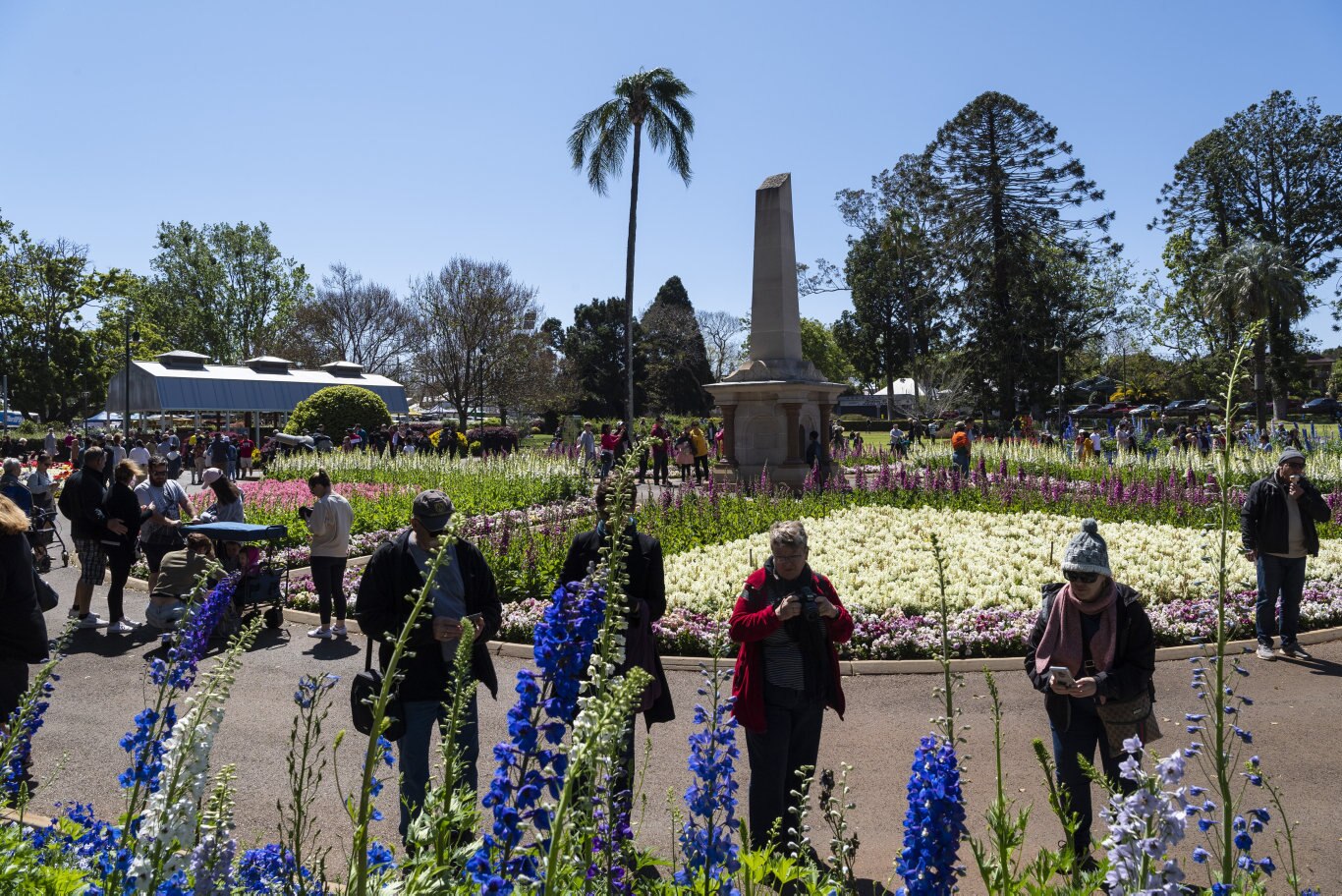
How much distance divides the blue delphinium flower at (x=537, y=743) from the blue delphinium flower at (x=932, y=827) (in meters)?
0.74

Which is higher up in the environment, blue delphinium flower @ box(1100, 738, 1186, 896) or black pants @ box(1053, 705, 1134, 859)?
blue delphinium flower @ box(1100, 738, 1186, 896)

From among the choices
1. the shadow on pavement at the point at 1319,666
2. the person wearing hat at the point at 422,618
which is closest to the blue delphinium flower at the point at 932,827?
the person wearing hat at the point at 422,618

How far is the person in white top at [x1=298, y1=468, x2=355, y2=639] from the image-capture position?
8.61m

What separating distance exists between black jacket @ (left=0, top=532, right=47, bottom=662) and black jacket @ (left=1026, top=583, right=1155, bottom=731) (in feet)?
15.0

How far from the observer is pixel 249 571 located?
8.97m

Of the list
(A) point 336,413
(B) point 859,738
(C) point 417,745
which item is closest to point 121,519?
(C) point 417,745

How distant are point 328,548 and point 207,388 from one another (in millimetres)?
32864

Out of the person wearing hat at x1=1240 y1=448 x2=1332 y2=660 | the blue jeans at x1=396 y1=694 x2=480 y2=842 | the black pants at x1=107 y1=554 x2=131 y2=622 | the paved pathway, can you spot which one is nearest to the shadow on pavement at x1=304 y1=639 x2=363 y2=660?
the paved pathway

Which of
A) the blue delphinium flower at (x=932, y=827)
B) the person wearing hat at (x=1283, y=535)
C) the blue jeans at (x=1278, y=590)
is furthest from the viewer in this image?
the blue jeans at (x=1278, y=590)

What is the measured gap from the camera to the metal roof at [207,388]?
1427 inches

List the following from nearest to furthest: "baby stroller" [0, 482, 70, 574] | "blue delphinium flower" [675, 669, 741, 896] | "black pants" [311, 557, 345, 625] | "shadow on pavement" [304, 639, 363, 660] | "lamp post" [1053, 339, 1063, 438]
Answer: "blue delphinium flower" [675, 669, 741, 896], "shadow on pavement" [304, 639, 363, 660], "black pants" [311, 557, 345, 625], "baby stroller" [0, 482, 70, 574], "lamp post" [1053, 339, 1063, 438]

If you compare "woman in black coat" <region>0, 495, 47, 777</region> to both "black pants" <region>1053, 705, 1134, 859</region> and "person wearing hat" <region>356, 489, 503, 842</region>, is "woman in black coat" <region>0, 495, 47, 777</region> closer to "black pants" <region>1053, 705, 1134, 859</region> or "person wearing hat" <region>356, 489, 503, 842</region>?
"person wearing hat" <region>356, 489, 503, 842</region>

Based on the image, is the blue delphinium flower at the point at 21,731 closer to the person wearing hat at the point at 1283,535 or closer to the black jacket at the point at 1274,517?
the person wearing hat at the point at 1283,535

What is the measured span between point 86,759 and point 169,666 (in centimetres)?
380
